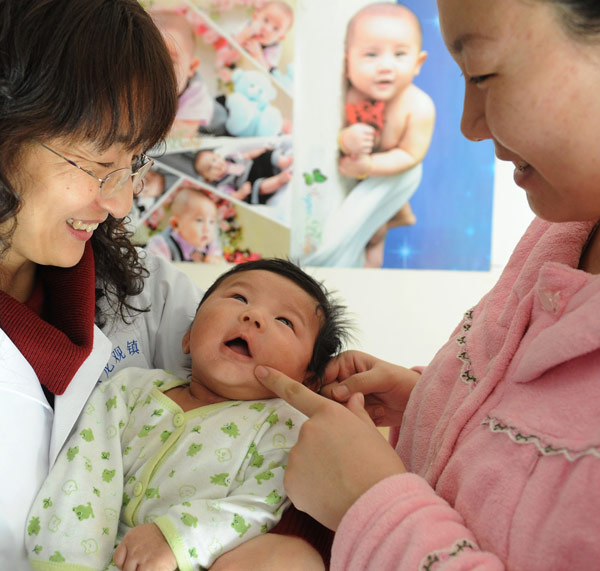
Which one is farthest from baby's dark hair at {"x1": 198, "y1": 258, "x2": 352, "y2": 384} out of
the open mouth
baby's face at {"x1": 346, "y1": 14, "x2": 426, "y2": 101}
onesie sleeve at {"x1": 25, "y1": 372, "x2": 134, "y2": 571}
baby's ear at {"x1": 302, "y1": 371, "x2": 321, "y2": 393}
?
baby's face at {"x1": 346, "y1": 14, "x2": 426, "y2": 101}

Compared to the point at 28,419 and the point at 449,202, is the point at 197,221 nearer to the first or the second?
the point at 449,202

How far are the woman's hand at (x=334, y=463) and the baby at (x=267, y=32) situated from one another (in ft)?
10.2

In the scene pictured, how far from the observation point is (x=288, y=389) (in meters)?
1.24

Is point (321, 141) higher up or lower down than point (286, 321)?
higher up

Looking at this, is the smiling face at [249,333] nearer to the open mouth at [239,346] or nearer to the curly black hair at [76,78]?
the open mouth at [239,346]

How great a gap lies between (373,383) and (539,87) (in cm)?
84

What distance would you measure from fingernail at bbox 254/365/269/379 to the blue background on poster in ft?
8.60

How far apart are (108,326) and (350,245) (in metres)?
2.40

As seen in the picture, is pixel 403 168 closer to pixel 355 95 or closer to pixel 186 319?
pixel 355 95

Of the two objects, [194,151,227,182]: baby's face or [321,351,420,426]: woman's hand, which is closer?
[321,351,420,426]: woman's hand

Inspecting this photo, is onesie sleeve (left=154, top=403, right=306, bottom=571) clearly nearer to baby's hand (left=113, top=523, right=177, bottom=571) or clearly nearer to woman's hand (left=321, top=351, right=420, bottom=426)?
baby's hand (left=113, top=523, right=177, bottom=571)

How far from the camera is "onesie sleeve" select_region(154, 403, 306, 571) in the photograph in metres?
1.15

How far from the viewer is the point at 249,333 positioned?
1511 mm

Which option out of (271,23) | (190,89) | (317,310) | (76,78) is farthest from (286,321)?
(271,23)
